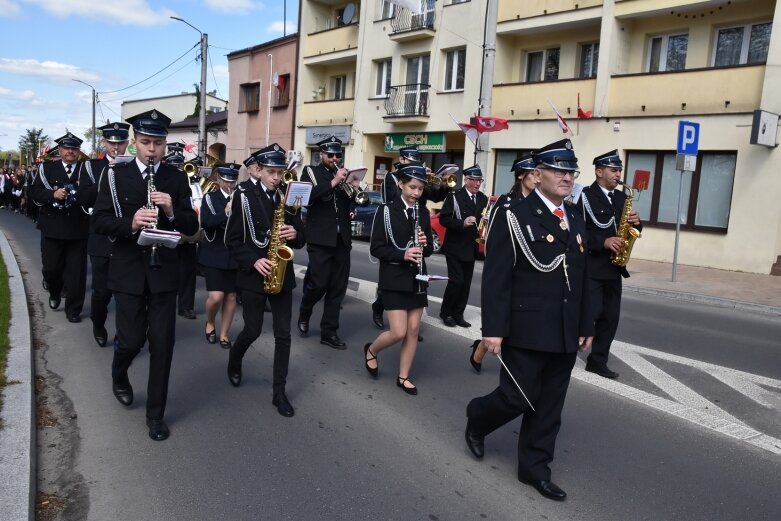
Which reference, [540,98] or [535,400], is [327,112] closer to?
[540,98]

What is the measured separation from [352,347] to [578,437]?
3.15 metres

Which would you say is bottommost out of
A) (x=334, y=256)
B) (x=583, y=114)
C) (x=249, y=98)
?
(x=334, y=256)

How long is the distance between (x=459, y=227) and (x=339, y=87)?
27263 mm

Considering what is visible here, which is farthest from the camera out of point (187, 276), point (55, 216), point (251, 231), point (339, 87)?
point (339, 87)

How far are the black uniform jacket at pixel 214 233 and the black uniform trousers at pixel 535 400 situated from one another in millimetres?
4143

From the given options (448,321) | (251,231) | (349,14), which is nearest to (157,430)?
(251,231)

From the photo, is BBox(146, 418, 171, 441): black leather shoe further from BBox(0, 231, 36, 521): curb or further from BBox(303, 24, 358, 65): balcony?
BBox(303, 24, 358, 65): balcony

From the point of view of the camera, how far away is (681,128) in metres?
13.8

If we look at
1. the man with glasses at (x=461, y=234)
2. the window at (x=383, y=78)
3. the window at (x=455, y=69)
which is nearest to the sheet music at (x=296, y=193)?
the man with glasses at (x=461, y=234)

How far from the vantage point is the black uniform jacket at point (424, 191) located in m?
7.69

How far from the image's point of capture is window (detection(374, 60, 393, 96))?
2938cm

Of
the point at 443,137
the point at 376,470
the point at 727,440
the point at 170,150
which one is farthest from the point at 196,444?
the point at 443,137

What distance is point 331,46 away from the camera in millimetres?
32438

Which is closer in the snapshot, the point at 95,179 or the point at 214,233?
the point at 95,179
